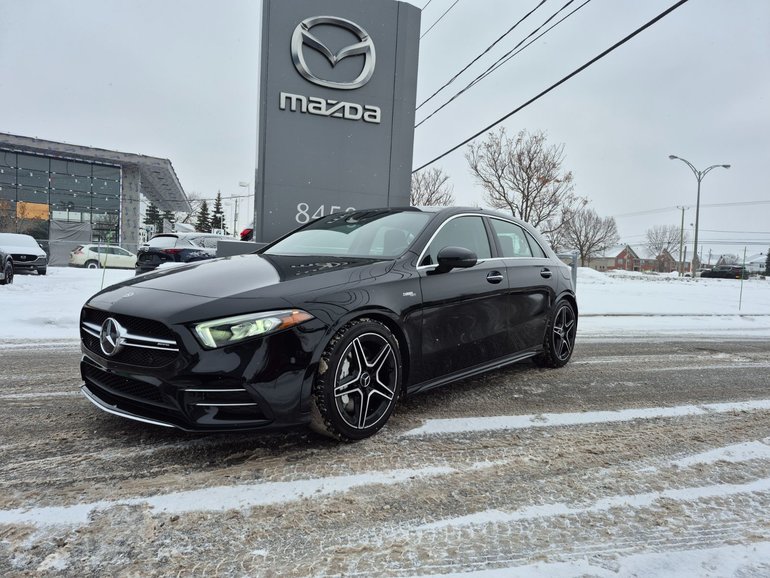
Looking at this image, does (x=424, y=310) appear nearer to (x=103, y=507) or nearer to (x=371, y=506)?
(x=371, y=506)

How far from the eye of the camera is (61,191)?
32188 mm

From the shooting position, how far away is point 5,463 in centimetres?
235

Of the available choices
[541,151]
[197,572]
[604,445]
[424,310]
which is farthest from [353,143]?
[541,151]

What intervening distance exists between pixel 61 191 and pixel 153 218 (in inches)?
925

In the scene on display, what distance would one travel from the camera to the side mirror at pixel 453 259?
316 cm

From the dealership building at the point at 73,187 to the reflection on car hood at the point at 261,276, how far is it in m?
28.3

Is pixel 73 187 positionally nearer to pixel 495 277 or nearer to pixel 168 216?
pixel 168 216

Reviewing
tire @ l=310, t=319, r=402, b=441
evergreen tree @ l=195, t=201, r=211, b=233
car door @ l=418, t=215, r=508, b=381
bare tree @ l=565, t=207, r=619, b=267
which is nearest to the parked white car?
car door @ l=418, t=215, r=508, b=381

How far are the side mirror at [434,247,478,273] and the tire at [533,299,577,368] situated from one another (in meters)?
1.76

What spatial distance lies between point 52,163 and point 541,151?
3123 centimetres

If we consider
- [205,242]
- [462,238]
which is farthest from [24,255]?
[462,238]

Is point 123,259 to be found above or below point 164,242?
below

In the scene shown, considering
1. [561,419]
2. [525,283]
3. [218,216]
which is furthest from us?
[218,216]

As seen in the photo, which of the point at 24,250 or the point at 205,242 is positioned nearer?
the point at 24,250
